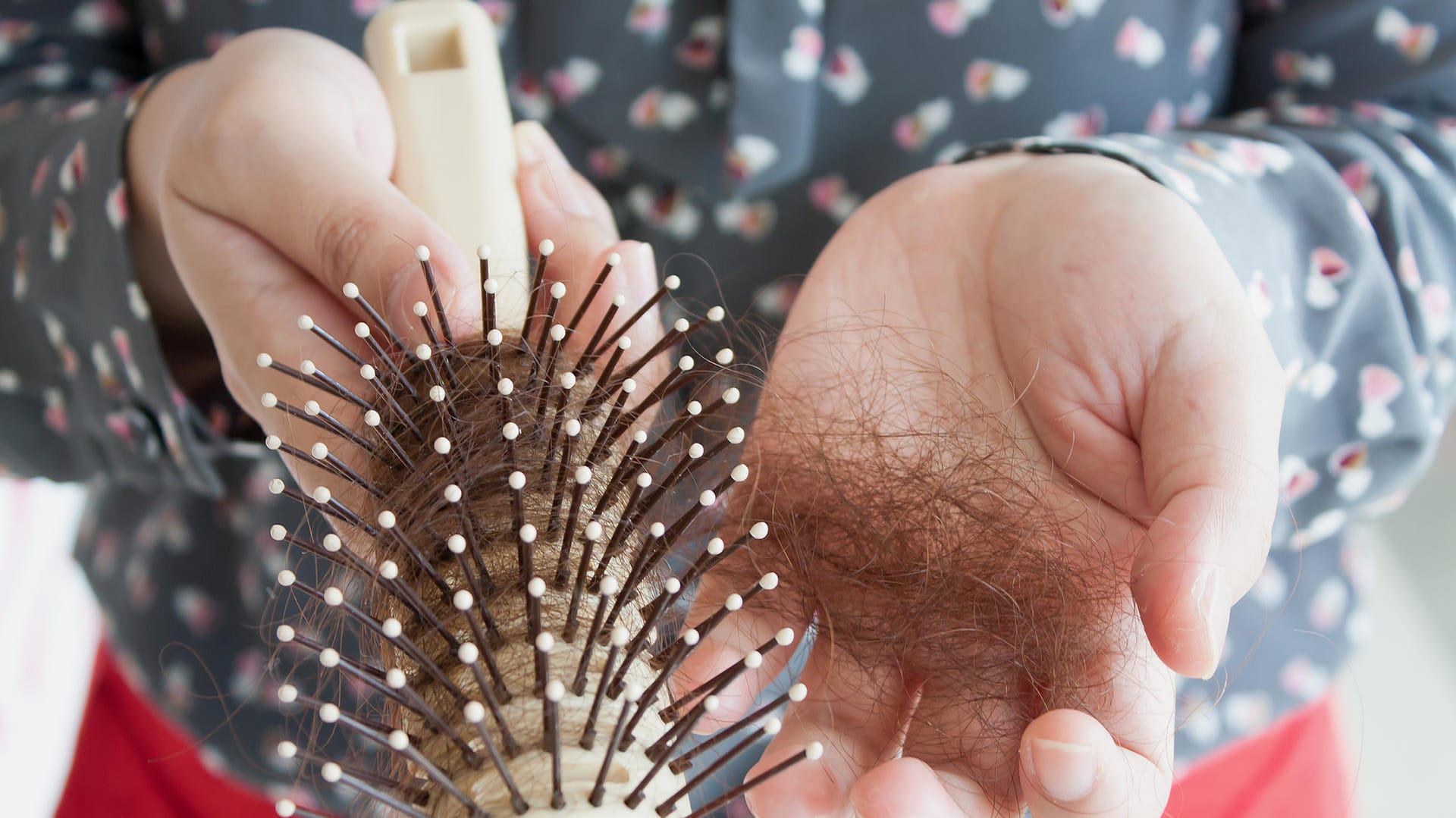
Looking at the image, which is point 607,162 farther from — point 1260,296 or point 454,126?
point 1260,296

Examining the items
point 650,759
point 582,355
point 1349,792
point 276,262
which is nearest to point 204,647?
point 276,262

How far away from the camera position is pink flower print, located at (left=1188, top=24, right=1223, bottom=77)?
88 centimetres

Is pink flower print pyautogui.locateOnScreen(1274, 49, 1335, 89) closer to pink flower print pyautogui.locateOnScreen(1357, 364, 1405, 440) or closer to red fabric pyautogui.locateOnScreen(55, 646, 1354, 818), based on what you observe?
pink flower print pyautogui.locateOnScreen(1357, 364, 1405, 440)

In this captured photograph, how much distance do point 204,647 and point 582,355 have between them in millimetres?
619

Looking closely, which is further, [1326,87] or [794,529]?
[1326,87]

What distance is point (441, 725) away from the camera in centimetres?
45

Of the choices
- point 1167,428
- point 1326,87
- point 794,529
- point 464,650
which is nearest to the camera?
point 464,650

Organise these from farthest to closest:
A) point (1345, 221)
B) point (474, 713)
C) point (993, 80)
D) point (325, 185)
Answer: point (993, 80)
point (1345, 221)
point (325, 185)
point (474, 713)

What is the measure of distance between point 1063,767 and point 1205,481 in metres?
0.16

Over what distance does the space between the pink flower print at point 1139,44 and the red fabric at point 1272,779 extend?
25.5 inches

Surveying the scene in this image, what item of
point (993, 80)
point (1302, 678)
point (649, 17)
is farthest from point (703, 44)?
point (1302, 678)

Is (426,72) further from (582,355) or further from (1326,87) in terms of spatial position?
(1326,87)

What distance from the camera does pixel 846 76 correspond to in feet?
2.79

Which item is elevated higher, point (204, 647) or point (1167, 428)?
point (1167, 428)
